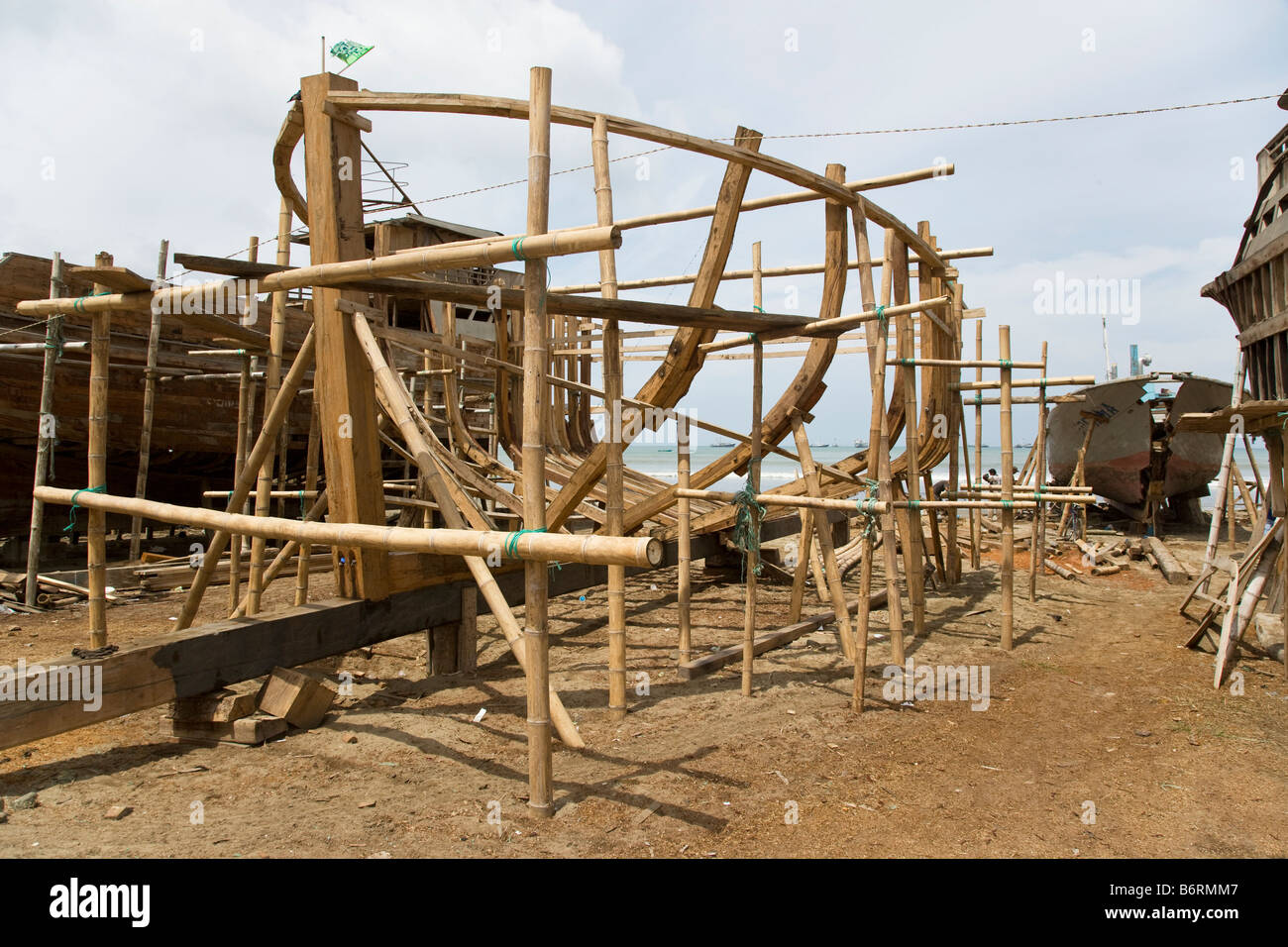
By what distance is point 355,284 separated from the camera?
3.93 meters

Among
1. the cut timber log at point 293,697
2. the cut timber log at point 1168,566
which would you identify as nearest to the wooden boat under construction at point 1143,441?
the cut timber log at point 1168,566

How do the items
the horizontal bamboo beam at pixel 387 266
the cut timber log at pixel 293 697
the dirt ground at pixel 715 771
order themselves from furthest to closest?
the cut timber log at pixel 293 697, the dirt ground at pixel 715 771, the horizontal bamboo beam at pixel 387 266

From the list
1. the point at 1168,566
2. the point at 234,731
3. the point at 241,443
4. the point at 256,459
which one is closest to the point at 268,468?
the point at 256,459

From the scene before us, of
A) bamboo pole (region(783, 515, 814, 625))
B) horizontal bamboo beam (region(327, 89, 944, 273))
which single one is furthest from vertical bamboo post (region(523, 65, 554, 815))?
bamboo pole (region(783, 515, 814, 625))

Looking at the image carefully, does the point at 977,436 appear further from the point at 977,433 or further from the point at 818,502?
the point at 818,502

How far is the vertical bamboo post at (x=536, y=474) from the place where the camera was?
326 cm

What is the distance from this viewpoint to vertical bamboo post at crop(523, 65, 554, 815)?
10.7ft

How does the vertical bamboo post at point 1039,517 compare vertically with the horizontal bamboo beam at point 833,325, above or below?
below

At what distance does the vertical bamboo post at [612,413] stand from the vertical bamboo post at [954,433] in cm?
475

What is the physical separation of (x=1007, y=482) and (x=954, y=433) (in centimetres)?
241

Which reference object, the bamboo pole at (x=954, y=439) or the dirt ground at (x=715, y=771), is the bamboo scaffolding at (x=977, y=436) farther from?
the dirt ground at (x=715, y=771)

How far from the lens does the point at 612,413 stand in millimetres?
4516

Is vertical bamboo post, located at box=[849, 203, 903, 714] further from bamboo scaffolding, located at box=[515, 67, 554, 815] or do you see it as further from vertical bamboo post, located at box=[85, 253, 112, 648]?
vertical bamboo post, located at box=[85, 253, 112, 648]

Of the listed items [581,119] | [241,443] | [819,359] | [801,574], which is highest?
[581,119]
